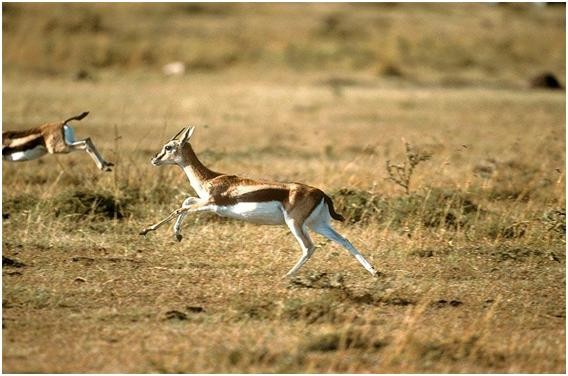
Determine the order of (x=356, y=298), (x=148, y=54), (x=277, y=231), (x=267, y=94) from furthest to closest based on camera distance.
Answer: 1. (x=148, y=54)
2. (x=267, y=94)
3. (x=277, y=231)
4. (x=356, y=298)

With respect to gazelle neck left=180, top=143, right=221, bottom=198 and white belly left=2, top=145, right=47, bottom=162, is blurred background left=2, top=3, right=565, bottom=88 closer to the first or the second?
white belly left=2, top=145, right=47, bottom=162

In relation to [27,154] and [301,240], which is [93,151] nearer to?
[27,154]

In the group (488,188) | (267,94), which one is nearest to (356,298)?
(488,188)

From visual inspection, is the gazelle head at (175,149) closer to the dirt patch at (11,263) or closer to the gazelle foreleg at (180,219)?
the gazelle foreleg at (180,219)

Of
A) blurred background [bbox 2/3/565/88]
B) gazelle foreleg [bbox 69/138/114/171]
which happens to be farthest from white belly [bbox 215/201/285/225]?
blurred background [bbox 2/3/565/88]

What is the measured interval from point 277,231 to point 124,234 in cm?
156

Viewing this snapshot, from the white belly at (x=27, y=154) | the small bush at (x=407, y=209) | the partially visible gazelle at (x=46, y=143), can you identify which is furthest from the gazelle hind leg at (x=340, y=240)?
the white belly at (x=27, y=154)

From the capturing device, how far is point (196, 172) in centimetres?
790

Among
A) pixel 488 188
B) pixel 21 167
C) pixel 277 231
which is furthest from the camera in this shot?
pixel 21 167

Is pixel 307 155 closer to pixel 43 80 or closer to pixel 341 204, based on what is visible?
pixel 341 204

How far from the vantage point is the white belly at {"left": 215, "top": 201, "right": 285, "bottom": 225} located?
23.7 ft

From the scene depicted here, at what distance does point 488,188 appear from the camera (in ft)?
35.0

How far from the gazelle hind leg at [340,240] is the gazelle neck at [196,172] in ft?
3.50

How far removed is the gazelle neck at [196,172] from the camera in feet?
25.6
